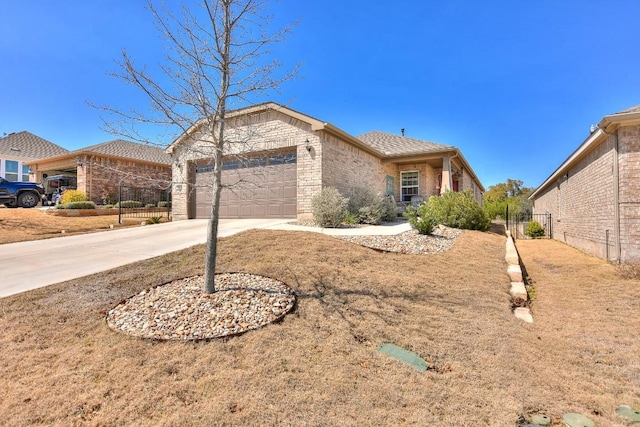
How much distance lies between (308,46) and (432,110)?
13219 mm

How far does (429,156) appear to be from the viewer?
48.8 ft

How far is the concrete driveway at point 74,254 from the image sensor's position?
5.13m

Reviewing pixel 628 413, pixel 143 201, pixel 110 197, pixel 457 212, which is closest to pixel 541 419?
pixel 628 413

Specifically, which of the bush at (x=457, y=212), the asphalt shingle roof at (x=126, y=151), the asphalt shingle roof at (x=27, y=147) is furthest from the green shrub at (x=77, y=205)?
the asphalt shingle roof at (x=27, y=147)

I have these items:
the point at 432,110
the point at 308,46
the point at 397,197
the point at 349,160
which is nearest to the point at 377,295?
the point at 308,46

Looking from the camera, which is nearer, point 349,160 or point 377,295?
point 377,295

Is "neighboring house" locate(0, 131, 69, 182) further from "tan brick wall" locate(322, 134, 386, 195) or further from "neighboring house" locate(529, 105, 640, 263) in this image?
"neighboring house" locate(529, 105, 640, 263)

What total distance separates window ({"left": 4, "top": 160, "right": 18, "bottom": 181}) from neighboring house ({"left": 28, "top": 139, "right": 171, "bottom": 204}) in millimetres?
8733

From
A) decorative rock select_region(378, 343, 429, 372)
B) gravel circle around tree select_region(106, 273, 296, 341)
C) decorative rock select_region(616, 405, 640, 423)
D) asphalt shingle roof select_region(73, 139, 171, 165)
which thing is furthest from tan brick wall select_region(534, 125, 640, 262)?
asphalt shingle roof select_region(73, 139, 171, 165)

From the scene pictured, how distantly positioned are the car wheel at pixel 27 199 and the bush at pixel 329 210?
16.2m

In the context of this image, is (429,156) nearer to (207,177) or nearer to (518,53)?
(518,53)

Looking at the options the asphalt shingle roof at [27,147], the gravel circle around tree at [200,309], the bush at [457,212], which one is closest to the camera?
the gravel circle around tree at [200,309]

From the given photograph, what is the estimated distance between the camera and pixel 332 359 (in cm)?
293

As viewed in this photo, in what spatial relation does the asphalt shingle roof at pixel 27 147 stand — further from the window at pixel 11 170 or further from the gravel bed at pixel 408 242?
the gravel bed at pixel 408 242
